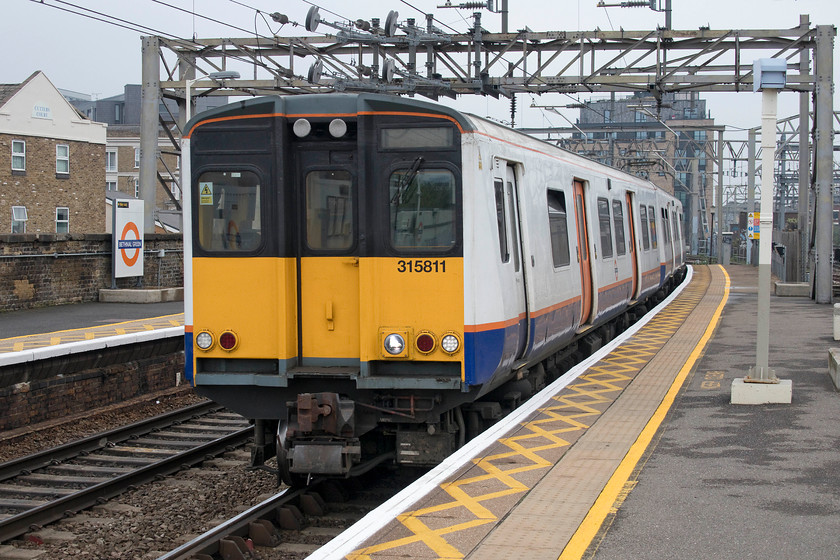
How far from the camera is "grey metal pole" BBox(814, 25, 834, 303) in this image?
69.3ft

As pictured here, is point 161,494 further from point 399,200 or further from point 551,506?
point 551,506

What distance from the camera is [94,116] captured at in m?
84.3

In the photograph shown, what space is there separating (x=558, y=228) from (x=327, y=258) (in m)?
3.64

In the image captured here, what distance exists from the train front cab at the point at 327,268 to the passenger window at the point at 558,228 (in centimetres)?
297

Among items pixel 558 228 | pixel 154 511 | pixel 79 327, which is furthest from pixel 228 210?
pixel 79 327

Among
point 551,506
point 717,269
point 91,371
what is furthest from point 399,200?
point 717,269

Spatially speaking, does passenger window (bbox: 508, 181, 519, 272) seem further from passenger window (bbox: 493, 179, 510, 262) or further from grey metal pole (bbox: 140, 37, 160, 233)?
grey metal pole (bbox: 140, 37, 160, 233)

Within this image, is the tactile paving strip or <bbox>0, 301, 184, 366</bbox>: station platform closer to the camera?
<bbox>0, 301, 184, 366</bbox>: station platform

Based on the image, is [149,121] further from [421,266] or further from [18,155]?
[18,155]

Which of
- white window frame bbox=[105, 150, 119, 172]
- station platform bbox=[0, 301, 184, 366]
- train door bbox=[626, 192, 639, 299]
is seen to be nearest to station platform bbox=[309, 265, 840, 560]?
train door bbox=[626, 192, 639, 299]

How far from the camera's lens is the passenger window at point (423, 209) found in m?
7.55

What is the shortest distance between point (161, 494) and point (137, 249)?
40.5ft

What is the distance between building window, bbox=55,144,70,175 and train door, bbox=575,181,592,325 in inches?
1305

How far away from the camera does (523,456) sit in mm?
7348
